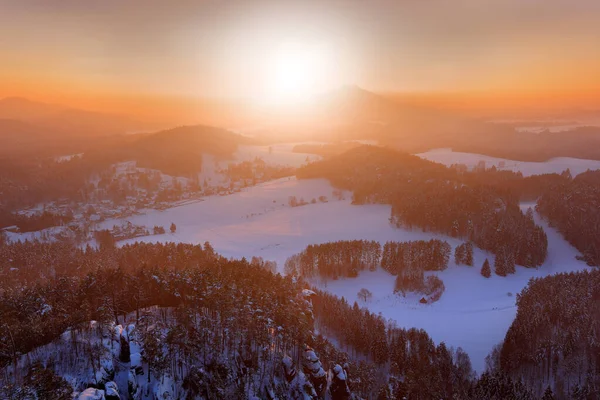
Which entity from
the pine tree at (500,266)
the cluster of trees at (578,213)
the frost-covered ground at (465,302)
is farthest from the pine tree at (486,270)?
the cluster of trees at (578,213)

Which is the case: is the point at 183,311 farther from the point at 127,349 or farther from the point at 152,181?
the point at 152,181

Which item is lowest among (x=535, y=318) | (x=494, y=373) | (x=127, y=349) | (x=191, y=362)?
(x=494, y=373)

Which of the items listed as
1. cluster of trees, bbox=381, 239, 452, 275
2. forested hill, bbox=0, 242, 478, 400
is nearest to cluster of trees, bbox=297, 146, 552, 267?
cluster of trees, bbox=381, 239, 452, 275

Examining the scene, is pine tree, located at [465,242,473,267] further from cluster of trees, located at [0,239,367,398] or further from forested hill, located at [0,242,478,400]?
cluster of trees, located at [0,239,367,398]

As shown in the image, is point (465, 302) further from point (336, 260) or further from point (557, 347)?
point (336, 260)

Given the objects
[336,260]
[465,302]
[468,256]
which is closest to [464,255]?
[468,256]

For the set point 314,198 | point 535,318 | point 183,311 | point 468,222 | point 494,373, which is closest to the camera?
point 183,311

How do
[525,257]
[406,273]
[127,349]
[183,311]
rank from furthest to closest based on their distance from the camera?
[525,257], [406,273], [183,311], [127,349]

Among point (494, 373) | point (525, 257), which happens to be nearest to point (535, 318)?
point (494, 373)
